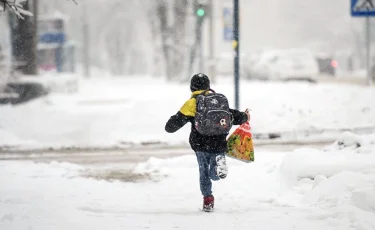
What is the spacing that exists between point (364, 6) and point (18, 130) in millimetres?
9324

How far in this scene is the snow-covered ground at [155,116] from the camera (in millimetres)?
14885

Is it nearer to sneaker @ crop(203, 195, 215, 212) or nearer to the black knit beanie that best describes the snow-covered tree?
the black knit beanie

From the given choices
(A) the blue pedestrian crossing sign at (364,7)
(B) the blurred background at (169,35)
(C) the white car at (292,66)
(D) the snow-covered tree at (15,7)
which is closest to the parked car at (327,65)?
(B) the blurred background at (169,35)

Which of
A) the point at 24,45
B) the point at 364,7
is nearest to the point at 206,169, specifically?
the point at 364,7

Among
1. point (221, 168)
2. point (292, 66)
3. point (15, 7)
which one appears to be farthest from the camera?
point (292, 66)

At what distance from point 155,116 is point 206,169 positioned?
387 inches

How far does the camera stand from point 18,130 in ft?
50.6

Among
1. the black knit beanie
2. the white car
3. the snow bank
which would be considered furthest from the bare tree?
the black knit beanie

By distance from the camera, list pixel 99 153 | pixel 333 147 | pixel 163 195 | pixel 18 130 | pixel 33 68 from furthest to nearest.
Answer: pixel 33 68, pixel 18 130, pixel 99 153, pixel 333 147, pixel 163 195

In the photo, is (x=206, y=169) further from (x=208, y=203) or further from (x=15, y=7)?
(x=15, y=7)

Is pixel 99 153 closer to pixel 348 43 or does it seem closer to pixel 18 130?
pixel 18 130

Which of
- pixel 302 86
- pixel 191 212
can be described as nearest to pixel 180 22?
pixel 302 86

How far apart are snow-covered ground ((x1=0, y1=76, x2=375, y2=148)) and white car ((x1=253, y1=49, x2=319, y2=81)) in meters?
5.67

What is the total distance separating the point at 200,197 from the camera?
7949mm
